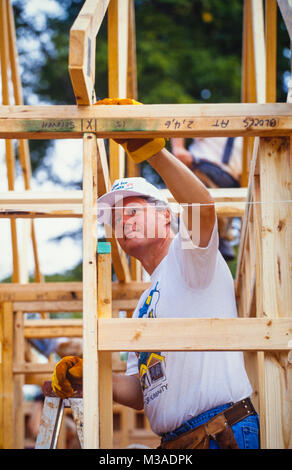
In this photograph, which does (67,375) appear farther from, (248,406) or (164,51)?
(164,51)

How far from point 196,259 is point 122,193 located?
58 cm

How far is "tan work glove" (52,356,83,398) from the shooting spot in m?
2.86

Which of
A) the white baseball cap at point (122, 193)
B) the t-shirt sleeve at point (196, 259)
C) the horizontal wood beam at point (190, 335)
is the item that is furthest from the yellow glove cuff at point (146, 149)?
the horizontal wood beam at point (190, 335)

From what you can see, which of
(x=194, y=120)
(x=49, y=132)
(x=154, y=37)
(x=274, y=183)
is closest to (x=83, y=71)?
(x=49, y=132)

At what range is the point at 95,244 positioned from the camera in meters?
2.50

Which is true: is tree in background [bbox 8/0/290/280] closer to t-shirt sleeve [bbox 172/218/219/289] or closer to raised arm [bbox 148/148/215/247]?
t-shirt sleeve [bbox 172/218/219/289]

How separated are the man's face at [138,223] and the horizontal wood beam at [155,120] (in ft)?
2.27

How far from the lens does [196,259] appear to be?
9.52 ft

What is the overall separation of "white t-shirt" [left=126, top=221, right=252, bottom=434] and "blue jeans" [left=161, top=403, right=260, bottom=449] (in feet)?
0.08

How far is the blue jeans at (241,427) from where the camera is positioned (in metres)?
2.97

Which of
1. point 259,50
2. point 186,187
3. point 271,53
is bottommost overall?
point 186,187

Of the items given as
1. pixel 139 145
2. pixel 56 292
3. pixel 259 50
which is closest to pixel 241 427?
pixel 139 145

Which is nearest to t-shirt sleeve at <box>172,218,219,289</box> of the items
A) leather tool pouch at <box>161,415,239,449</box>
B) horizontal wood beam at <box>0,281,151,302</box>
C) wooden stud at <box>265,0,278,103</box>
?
leather tool pouch at <box>161,415,239,449</box>
